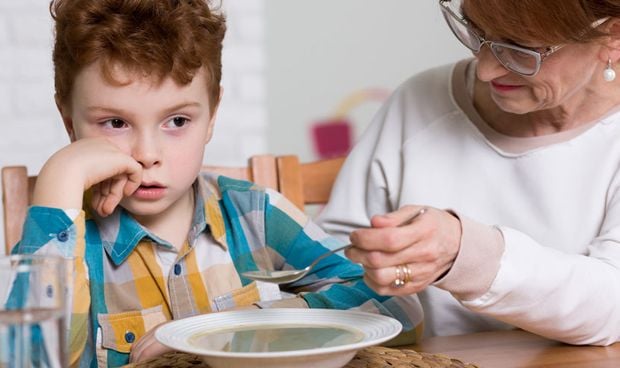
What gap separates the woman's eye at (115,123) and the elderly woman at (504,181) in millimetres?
408

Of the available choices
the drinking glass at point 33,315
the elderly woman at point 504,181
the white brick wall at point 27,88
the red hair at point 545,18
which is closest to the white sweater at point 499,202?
the elderly woman at point 504,181

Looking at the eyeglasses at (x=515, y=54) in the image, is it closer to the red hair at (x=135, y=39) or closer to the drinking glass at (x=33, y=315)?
the red hair at (x=135, y=39)

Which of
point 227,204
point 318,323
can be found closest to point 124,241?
point 227,204

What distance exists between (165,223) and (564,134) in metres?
0.66

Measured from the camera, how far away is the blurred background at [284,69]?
2.84 metres

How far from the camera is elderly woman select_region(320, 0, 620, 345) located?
1125 millimetres

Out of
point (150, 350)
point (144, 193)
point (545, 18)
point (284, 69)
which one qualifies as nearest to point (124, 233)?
point (144, 193)

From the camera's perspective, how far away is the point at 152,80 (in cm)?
130

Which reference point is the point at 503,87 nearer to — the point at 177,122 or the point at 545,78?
the point at 545,78

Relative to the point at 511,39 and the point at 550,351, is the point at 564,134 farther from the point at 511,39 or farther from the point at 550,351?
the point at 550,351

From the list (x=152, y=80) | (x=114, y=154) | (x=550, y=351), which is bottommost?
(x=550, y=351)

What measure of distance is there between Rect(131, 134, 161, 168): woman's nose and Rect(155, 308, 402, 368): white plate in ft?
0.97

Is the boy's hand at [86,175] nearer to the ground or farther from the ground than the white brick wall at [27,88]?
nearer to the ground

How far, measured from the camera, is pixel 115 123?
1329mm
